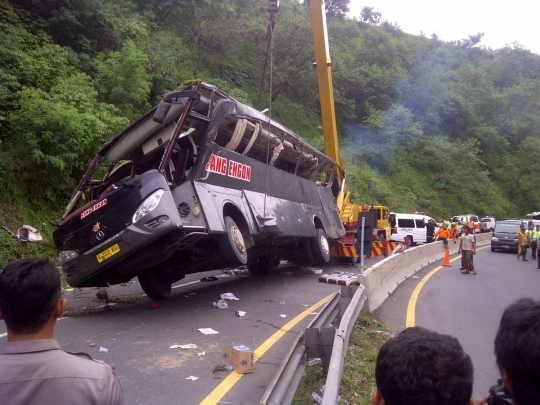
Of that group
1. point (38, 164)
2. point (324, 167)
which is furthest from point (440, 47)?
point (38, 164)

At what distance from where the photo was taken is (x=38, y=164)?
1543cm

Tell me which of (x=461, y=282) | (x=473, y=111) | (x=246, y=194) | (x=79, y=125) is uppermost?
(x=473, y=111)

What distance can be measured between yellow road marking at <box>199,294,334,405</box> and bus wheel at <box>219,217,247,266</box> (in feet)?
Result: 4.43

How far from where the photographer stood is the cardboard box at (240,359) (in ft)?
17.9

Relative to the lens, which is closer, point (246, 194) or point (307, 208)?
point (246, 194)

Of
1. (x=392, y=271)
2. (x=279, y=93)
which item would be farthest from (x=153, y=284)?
(x=279, y=93)

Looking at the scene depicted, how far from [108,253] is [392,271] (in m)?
7.48

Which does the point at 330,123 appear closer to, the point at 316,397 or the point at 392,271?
the point at 392,271

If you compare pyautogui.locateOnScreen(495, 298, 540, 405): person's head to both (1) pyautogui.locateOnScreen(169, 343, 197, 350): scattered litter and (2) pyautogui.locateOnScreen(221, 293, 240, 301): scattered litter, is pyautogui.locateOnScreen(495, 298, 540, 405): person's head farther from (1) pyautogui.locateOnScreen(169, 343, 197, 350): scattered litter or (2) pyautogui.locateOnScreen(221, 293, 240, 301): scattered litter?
(2) pyautogui.locateOnScreen(221, 293, 240, 301): scattered litter

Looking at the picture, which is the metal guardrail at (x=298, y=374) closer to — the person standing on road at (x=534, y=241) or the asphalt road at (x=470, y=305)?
the asphalt road at (x=470, y=305)

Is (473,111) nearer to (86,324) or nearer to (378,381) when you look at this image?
(86,324)

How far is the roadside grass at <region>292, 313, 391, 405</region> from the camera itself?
4.82 metres

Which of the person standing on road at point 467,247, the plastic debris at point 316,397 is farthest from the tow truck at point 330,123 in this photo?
the plastic debris at point 316,397

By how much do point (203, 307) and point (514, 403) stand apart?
7.55m
